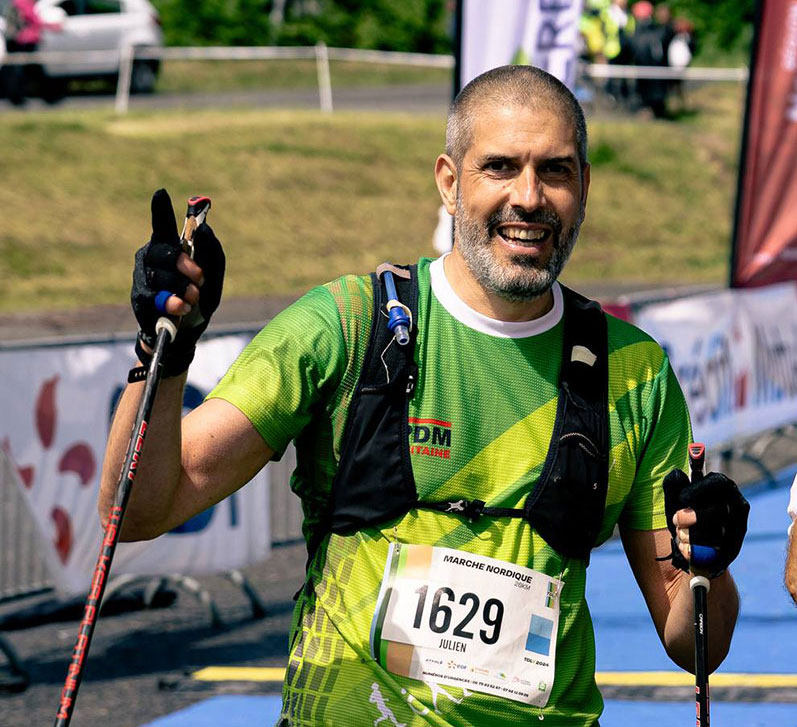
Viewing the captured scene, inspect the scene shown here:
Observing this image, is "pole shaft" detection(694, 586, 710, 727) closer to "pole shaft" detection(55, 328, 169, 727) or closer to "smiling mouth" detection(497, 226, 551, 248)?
"smiling mouth" detection(497, 226, 551, 248)

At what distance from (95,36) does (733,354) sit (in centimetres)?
1916

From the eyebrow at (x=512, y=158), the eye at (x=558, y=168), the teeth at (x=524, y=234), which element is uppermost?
the eyebrow at (x=512, y=158)

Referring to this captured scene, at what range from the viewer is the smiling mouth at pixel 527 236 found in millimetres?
3094

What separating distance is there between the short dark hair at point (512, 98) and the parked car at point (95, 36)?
23.8 metres

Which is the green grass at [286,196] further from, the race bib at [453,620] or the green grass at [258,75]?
the race bib at [453,620]

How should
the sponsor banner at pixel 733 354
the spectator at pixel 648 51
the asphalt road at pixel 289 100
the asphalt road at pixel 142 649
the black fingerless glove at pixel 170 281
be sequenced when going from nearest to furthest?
the black fingerless glove at pixel 170 281 → the asphalt road at pixel 142 649 → the sponsor banner at pixel 733 354 → the asphalt road at pixel 289 100 → the spectator at pixel 648 51

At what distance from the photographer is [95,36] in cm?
2711

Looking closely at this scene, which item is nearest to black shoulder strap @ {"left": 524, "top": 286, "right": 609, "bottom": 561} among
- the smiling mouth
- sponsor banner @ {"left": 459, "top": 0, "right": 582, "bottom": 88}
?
the smiling mouth

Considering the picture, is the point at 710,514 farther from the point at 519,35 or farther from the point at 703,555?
the point at 519,35

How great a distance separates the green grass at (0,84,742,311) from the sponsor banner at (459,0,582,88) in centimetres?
1219

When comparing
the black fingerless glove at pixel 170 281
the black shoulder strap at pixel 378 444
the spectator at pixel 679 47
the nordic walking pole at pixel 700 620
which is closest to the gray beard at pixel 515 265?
the black shoulder strap at pixel 378 444

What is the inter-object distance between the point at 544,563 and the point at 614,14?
25.9 meters

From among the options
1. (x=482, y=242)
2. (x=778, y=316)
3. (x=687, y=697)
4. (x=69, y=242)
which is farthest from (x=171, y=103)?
→ (x=482, y=242)

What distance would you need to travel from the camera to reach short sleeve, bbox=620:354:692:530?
3242mm
